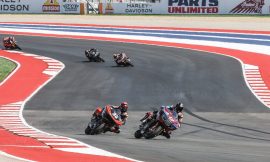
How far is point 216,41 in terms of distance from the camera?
1642 inches

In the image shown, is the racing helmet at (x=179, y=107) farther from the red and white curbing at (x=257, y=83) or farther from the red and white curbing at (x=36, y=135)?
the red and white curbing at (x=257, y=83)

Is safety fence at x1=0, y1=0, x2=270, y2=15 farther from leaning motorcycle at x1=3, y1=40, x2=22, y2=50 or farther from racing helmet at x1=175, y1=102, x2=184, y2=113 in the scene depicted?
racing helmet at x1=175, y1=102, x2=184, y2=113

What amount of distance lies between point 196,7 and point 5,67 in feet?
114

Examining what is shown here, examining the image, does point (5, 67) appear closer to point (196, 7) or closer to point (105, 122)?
point (105, 122)

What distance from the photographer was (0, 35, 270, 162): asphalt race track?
520 inches

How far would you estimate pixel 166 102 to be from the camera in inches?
Result: 862

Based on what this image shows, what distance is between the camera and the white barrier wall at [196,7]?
60344 mm

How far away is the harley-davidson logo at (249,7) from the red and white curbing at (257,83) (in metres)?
31.0

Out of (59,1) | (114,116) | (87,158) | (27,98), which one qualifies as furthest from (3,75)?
(59,1)

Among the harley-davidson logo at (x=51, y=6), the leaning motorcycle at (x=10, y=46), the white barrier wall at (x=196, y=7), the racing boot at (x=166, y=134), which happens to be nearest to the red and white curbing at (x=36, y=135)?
the racing boot at (x=166, y=134)

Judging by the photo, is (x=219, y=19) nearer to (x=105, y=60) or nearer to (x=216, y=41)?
(x=216, y=41)

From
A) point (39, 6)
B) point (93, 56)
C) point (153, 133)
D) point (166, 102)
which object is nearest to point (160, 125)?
point (153, 133)

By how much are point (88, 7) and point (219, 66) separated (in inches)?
1588

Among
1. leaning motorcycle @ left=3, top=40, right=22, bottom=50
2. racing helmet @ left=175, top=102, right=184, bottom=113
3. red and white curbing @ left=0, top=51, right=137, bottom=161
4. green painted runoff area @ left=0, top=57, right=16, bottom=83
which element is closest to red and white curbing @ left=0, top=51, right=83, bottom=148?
red and white curbing @ left=0, top=51, right=137, bottom=161
